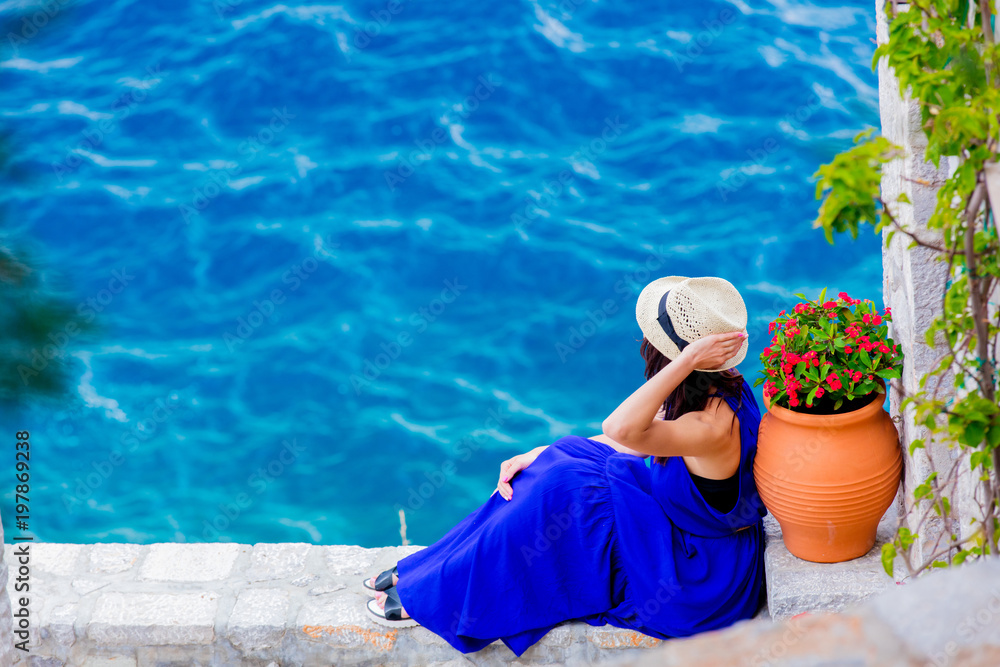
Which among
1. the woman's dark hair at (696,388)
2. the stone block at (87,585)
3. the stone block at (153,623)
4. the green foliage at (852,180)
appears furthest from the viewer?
the stone block at (87,585)

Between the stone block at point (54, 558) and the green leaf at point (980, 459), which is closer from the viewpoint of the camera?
the green leaf at point (980, 459)

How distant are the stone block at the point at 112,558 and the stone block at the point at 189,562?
0.19ft

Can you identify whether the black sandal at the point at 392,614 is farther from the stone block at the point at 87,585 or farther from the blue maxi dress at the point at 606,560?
the stone block at the point at 87,585

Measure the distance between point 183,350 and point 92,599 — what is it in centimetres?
377

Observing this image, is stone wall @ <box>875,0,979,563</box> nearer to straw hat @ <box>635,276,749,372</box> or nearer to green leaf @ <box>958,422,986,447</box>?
straw hat @ <box>635,276,749,372</box>

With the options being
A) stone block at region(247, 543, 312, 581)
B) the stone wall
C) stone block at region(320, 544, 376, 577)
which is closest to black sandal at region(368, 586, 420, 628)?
stone block at region(320, 544, 376, 577)

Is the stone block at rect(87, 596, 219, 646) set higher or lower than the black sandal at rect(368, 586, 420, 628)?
lower

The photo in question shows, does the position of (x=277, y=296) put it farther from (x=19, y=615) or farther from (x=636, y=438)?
(x=636, y=438)

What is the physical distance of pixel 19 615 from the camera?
346 centimetres

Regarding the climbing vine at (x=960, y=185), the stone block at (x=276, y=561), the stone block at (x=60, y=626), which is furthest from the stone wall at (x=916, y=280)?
the stone block at (x=60, y=626)

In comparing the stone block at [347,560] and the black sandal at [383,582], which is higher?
the black sandal at [383,582]

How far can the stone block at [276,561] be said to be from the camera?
3.77 m

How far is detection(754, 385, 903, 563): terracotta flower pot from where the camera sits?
2893 millimetres

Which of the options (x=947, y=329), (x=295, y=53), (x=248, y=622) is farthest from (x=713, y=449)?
(x=295, y=53)
